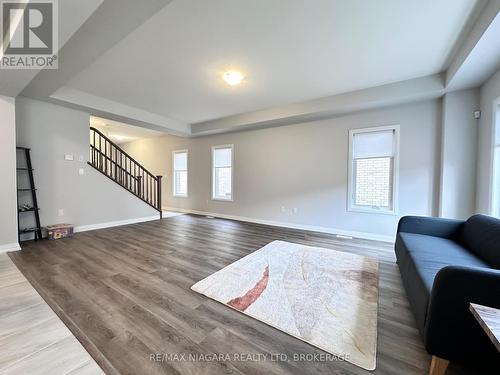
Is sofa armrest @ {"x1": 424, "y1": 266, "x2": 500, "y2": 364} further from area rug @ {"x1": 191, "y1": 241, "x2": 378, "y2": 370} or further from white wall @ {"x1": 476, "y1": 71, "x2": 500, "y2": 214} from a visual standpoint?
white wall @ {"x1": 476, "y1": 71, "x2": 500, "y2": 214}

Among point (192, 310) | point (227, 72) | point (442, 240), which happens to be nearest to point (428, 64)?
point (442, 240)

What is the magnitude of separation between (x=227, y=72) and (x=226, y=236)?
295 cm

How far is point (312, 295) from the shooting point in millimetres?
2068

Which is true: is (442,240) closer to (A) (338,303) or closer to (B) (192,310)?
(A) (338,303)

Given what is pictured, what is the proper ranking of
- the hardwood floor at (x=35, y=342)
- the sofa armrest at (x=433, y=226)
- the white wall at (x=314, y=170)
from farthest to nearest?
the white wall at (x=314, y=170)
the sofa armrest at (x=433, y=226)
the hardwood floor at (x=35, y=342)

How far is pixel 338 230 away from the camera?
14.9 ft

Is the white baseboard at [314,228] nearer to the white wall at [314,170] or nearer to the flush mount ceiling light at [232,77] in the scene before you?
the white wall at [314,170]

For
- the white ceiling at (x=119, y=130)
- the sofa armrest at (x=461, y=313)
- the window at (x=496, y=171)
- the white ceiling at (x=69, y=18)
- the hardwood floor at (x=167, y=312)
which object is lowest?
the hardwood floor at (x=167, y=312)

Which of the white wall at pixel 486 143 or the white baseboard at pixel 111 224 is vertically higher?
the white wall at pixel 486 143

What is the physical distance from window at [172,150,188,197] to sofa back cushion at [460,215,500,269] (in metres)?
6.78

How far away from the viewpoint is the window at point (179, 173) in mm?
7285

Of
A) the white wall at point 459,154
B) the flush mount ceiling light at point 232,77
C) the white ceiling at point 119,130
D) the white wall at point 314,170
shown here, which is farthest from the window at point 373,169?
the white ceiling at point 119,130

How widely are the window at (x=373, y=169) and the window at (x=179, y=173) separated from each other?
17.1 feet

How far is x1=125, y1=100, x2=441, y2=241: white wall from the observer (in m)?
3.78
